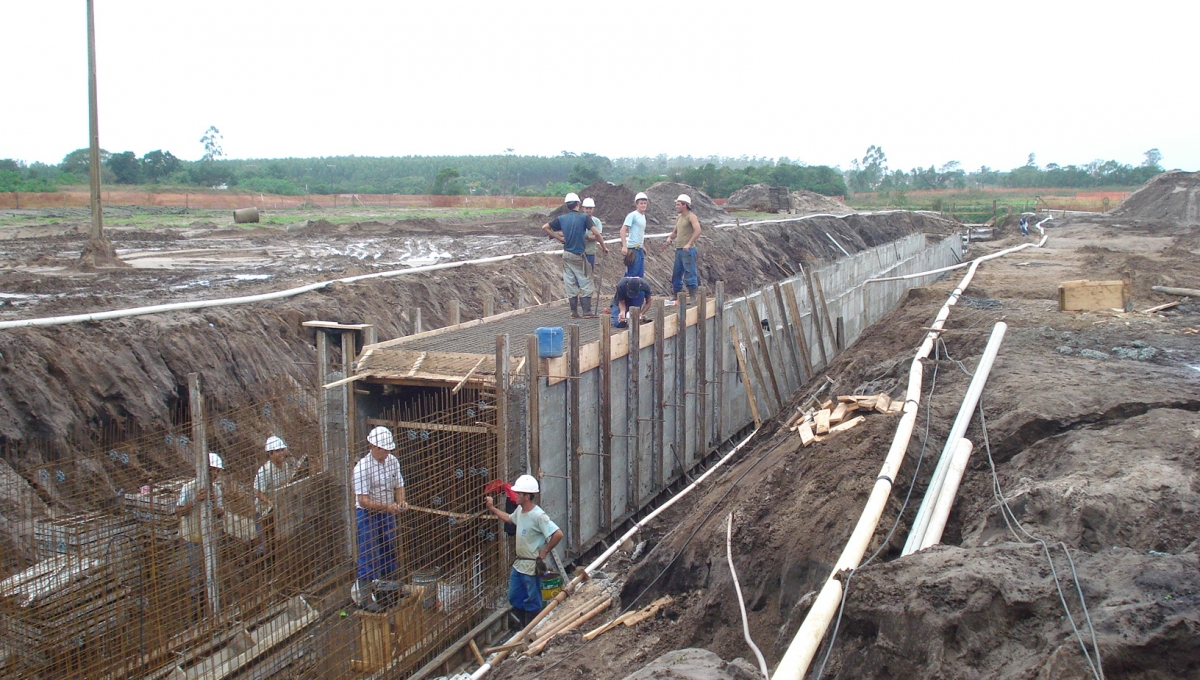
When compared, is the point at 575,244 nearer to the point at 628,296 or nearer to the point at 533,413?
the point at 628,296

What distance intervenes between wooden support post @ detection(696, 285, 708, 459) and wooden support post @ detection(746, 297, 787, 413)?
1.28 metres

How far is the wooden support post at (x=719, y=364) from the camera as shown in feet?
43.8

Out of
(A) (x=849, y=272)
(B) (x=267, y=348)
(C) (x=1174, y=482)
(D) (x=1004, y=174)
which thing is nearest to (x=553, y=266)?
Answer: (A) (x=849, y=272)

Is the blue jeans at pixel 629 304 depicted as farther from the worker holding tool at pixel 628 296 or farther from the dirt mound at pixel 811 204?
the dirt mound at pixel 811 204

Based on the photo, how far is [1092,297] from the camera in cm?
1169

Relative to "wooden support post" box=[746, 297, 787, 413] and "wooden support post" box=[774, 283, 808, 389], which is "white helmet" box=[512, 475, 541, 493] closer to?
"wooden support post" box=[746, 297, 787, 413]

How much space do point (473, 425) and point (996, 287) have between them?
11442 millimetres

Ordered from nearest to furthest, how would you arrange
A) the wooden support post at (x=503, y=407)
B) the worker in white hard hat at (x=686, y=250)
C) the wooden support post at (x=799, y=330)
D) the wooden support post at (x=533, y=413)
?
the wooden support post at (x=503, y=407), the wooden support post at (x=533, y=413), the worker in white hard hat at (x=686, y=250), the wooden support post at (x=799, y=330)

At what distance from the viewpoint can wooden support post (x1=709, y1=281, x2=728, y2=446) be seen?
13359 mm

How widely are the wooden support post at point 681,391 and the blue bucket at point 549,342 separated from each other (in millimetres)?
3501

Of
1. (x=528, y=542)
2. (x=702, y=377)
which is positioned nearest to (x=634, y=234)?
(x=702, y=377)

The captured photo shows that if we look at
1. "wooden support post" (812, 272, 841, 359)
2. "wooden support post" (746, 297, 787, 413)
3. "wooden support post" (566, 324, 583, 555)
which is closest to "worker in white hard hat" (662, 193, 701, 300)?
"wooden support post" (746, 297, 787, 413)

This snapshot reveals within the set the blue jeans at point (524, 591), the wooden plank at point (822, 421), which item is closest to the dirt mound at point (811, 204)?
the wooden plank at point (822, 421)

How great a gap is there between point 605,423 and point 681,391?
2585 mm
